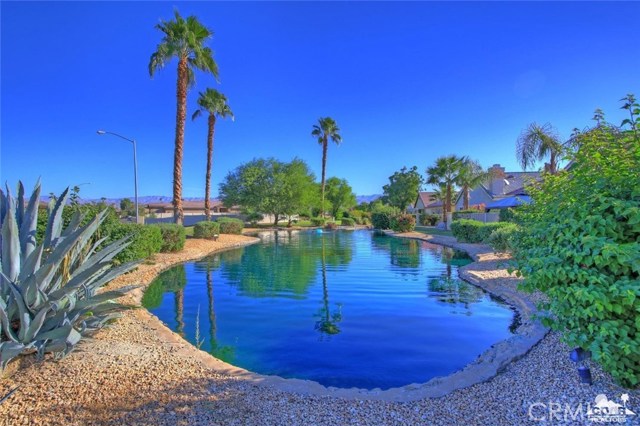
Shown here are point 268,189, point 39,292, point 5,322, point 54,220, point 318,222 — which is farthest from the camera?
point 318,222

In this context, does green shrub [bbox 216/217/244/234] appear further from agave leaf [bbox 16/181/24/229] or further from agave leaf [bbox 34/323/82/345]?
agave leaf [bbox 34/323/82/345]

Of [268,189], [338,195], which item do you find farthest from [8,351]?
[338,195]

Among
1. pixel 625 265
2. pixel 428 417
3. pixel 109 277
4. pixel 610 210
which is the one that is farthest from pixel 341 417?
pixel 109 277

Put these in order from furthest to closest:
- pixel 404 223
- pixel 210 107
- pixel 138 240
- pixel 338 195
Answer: pixel 338 195
pixel 404 223
pixel 210 107
pixel 138 240

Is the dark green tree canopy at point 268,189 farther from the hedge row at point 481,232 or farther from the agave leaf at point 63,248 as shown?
the agave leaf at point 63,248

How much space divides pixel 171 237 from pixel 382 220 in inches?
1065

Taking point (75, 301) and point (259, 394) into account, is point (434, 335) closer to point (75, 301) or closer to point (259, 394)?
point (259, 394)

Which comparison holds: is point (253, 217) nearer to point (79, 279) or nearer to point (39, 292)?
point (79, 279)

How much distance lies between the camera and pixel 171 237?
1772 centimetres

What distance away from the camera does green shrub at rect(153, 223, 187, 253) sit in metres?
17.4

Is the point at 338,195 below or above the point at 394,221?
above

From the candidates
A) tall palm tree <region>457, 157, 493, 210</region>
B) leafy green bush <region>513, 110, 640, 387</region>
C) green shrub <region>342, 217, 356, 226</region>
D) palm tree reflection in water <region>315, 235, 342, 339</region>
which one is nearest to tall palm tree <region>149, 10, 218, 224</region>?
palm tree reflection in water <region>315, 235, 342, 339</region>

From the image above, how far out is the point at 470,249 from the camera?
746 inches

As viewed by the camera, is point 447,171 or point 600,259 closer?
point 600,259
